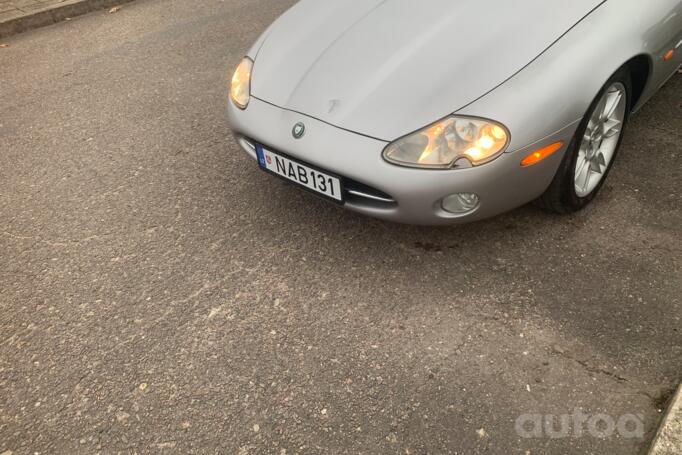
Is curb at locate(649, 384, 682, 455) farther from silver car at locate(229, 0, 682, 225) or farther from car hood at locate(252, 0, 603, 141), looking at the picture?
car hood at locate(252, 0, 603, 141)

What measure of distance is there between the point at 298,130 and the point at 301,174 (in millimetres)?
180

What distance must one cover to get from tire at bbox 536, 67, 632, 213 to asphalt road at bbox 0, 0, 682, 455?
11 cm

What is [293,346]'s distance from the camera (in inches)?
88.0

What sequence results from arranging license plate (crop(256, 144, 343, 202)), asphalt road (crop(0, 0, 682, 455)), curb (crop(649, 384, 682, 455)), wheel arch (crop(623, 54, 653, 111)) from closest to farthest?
curb (crop(649, 384, 682, 455))
asphalt road (crop(0, 0, 682, 455))
license plate (crop(256, 144, 343, 202))
wheel arch (crop(623, 54, 653, 111))

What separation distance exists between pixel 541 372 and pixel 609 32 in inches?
54.3

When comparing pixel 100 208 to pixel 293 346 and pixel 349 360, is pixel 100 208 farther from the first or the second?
pixel 349 360

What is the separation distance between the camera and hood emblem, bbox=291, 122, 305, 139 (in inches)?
92.2

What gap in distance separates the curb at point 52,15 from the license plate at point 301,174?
407cm

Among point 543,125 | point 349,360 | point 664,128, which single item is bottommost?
point 349,360

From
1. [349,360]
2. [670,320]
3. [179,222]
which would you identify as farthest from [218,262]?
[670,320]

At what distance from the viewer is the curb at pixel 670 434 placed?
171cm

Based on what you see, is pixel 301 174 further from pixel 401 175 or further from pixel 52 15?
pixel 52 15
